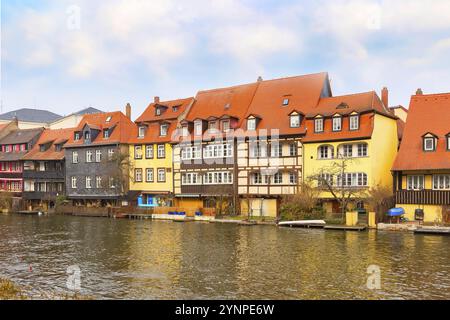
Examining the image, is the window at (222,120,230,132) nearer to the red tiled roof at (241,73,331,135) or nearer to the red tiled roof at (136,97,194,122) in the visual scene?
the red tiled roof at (241,73,331,135)

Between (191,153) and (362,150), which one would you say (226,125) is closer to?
(191,153)

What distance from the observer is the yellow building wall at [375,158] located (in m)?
39.8

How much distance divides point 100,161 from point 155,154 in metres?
7.69

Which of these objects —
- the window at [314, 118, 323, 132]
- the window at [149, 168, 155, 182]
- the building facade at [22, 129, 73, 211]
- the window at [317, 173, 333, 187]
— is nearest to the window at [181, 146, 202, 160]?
the window at [149, 168, 155, 182]

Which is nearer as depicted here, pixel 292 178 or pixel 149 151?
pixel 292 178

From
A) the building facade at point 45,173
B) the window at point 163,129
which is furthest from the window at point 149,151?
the building facade at point 45,173

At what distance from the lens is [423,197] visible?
36406 mm

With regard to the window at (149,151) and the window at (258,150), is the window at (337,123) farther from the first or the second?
the window at (149,151)

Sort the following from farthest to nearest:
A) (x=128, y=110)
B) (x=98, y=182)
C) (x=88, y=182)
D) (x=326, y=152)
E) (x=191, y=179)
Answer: (x=128, y=110)
(x=88, y=182)
(x=98, y=182)
(x=191, y=179)
(x=326, y=152)

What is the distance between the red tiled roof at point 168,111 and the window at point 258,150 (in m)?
10.8

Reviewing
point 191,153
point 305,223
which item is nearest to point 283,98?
point 191,153

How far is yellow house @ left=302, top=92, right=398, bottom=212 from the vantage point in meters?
40.0
